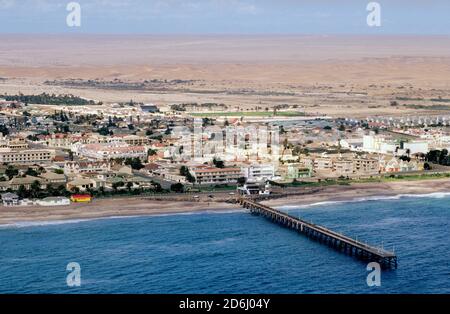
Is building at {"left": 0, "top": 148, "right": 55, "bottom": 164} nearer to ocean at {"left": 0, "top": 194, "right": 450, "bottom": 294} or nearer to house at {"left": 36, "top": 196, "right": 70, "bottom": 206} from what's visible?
house at {"left": 36, "top": 196, "right": 70, "bottom": 206}

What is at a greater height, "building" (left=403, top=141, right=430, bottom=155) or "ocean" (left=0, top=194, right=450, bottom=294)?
"building" (left=403, top=141, right=430, bottom=155)

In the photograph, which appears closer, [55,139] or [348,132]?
[55,139]

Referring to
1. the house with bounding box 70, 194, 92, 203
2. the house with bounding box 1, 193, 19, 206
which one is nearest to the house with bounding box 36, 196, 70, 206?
the house with bounding box 70, 194, 92, 203

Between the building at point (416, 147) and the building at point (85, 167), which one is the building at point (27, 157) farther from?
the building at point (416, 147)

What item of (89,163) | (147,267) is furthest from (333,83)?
(147,267)

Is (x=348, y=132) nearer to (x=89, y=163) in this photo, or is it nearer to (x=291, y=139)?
(x=291, y=139)

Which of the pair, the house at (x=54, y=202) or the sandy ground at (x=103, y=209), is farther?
the house at (x=54, y=202)

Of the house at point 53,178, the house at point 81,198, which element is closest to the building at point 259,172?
the house at point 53,178
